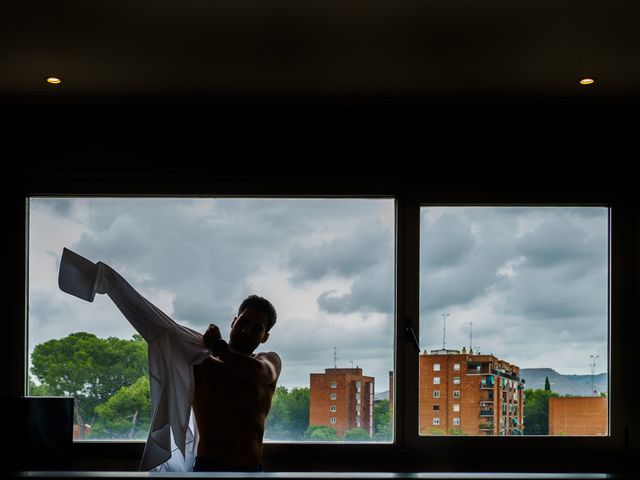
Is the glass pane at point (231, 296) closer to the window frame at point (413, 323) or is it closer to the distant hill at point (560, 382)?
the window frame at point (413, 323)

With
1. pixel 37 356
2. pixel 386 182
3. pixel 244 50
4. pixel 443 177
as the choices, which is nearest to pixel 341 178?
pixel 386 182

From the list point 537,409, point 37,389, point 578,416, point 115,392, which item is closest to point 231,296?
point 115,392

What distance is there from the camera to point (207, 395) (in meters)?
3.11

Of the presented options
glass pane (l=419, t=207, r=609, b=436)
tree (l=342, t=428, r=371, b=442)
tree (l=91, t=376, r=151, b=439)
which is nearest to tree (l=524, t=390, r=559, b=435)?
glass pane (l=419, t=207, r=609, b=436)

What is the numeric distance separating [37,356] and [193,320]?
0.77m

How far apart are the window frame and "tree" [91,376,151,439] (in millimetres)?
60

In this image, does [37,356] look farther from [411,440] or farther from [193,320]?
[411,440]

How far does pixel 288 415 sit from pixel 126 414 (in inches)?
30.3

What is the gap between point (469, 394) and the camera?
3.51 metres

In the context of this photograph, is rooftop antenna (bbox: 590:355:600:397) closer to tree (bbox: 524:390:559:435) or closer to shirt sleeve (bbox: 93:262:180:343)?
tree (bbox: 524:390:559:435)

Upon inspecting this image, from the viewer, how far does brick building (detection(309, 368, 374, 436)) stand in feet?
11.5

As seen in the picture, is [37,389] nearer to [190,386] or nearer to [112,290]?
[112,290]

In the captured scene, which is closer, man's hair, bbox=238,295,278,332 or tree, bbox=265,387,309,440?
man's hair, bbox=238,295,278,332

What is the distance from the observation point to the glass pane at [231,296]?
350 centimetres
